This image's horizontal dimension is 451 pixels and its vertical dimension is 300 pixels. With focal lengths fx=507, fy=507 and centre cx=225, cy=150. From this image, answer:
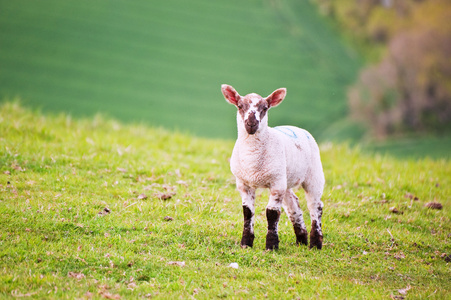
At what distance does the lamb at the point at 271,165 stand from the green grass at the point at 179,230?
1.58 ft

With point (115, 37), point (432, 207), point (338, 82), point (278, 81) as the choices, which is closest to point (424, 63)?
point (338, 82)

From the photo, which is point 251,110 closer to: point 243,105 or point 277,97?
point 243,105

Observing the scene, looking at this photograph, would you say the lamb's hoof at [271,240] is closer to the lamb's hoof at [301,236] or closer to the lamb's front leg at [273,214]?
the lamb's front leg at [273,214]

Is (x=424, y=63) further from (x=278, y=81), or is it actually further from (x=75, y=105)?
(x=75, y=105)

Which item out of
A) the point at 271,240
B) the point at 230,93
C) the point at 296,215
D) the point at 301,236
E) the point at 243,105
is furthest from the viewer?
the point at 301,236

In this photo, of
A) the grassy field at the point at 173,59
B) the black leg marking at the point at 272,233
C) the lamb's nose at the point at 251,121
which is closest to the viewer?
the lamb's nose at the point at 251,121

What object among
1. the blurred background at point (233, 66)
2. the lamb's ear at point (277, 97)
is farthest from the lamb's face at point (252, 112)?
the blurred background at point (233, 66)

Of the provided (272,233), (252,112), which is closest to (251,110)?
(252,112)

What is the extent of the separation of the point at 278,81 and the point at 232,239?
29.0m

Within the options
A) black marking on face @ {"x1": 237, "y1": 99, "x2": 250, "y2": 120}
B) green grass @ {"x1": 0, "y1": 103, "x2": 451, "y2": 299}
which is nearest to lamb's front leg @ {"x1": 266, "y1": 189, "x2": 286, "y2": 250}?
green grass @ {"x1": 0, "y1": 103, "x2": 451, "y2": 299}

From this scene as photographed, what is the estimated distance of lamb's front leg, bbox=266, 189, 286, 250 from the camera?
7.46m

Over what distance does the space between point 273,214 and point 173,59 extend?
3172cm

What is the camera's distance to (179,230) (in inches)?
329

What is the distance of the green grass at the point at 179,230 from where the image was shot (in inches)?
265
